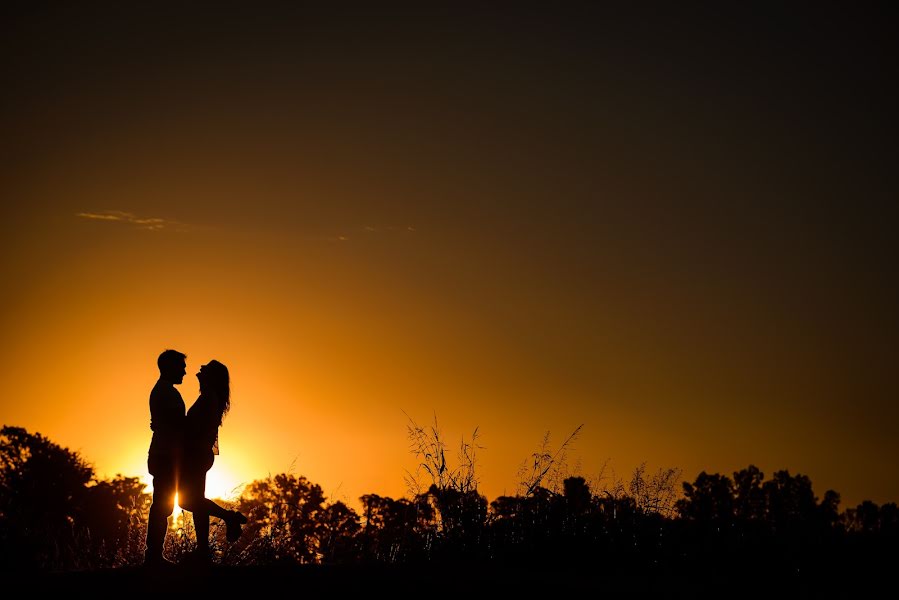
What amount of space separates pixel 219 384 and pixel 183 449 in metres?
0.74

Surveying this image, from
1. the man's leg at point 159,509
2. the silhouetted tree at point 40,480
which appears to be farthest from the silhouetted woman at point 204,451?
the silhouetted tree at point 40,480

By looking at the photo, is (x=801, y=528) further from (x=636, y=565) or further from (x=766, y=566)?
(x=636, y=565)

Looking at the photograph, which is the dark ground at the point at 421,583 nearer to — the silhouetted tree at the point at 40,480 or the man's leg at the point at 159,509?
the man's leg at the point at 159,509

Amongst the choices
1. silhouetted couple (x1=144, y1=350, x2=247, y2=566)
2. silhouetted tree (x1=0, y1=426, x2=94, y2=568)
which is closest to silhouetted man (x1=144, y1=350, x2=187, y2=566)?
silhouetted couple (x1=144, y1=350, x2=247, y2=566)

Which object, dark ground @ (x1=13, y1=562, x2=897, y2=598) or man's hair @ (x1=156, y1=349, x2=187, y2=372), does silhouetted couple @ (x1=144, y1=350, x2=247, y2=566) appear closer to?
man's hair @ (x1=156, y1=349, x2=187, y2=372)

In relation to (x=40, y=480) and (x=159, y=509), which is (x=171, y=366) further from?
(x=40, y=480)

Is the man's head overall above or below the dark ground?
above

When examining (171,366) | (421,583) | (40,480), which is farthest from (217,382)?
(40,480)

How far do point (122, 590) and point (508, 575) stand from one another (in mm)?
3284

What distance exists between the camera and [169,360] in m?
8.79

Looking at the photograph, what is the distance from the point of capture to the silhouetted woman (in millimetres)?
8742

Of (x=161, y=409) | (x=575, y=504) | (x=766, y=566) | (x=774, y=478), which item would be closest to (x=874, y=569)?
(x=766, y=566)

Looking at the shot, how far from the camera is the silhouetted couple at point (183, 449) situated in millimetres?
8570

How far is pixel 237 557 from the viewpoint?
33.8 ft
